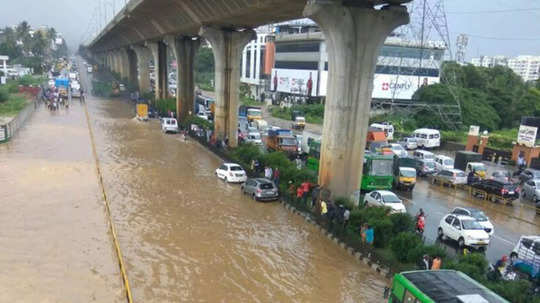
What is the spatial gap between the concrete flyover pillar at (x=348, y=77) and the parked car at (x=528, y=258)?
8.48 metres

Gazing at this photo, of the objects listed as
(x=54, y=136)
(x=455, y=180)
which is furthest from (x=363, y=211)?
(x=54, y=136)

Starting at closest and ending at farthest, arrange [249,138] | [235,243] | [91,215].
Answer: [235,243] < [91,215] < [249,138]

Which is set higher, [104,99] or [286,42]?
[286,42]

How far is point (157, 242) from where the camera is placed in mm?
17156

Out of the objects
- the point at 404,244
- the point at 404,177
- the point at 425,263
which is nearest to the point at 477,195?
the point at 404,177

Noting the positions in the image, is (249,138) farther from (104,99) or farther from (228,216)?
(104,99)

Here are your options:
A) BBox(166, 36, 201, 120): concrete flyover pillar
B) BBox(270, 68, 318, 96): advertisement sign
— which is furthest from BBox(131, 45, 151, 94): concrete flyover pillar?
BBox(166, 36, 201, 120): concrete flyover pillar

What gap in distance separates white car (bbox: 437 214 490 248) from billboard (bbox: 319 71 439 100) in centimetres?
5806

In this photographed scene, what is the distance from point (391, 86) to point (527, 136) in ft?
133

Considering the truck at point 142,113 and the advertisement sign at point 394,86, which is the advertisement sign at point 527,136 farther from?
the truck at point 142,113

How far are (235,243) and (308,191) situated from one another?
6.16 m

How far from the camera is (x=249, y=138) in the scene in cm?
4100

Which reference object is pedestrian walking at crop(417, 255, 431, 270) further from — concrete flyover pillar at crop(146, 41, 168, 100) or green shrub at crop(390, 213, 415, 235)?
concrete flyover pillar at crop(146, 41, 168, 100)

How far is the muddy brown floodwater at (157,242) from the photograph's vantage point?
13.4 metres
